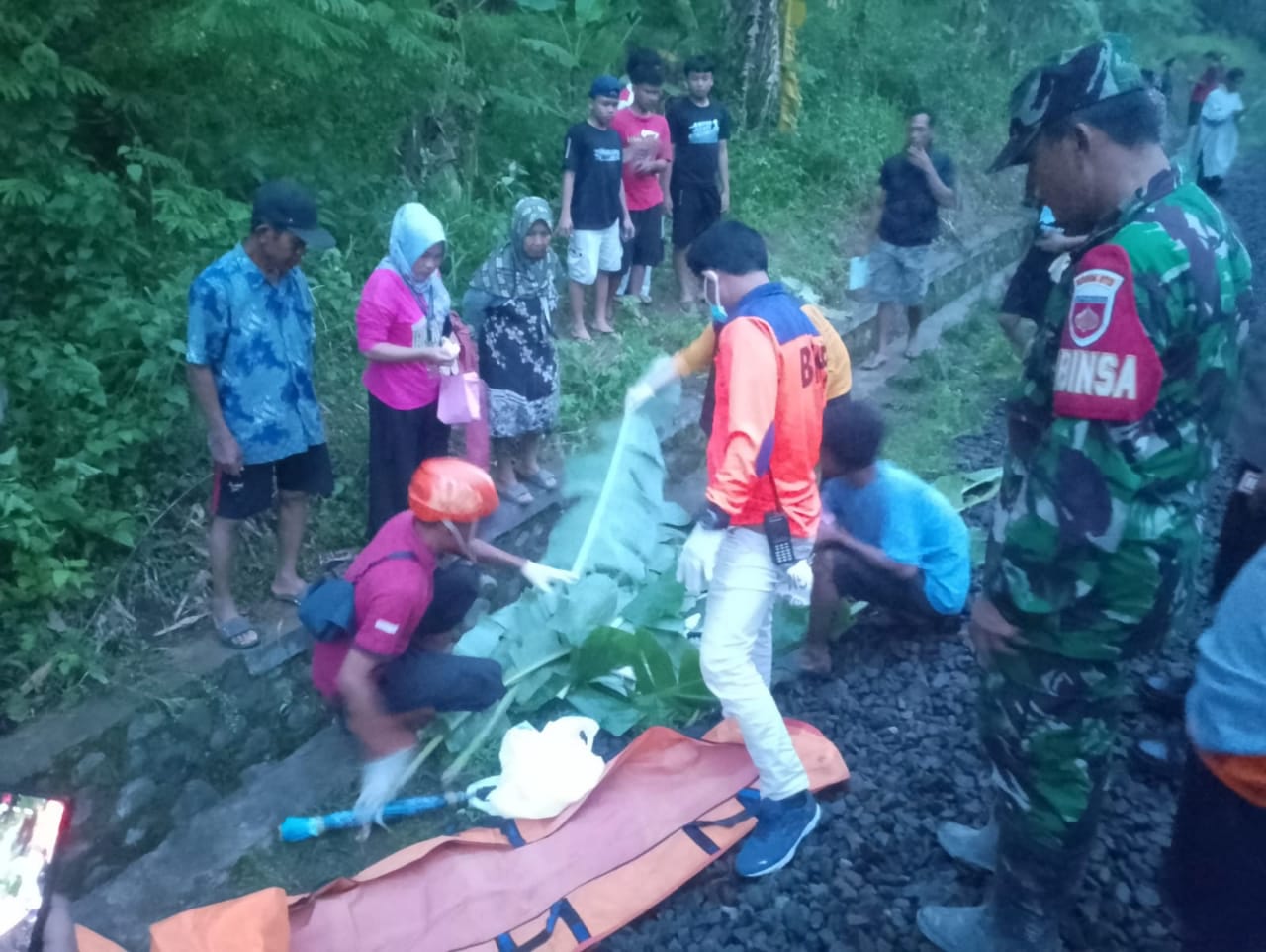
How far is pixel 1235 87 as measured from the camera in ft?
48.4

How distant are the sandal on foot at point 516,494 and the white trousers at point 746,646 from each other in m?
2.35

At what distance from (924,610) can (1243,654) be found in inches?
100

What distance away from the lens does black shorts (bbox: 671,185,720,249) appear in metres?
7.93

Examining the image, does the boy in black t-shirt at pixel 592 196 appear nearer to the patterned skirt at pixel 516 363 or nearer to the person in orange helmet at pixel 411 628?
the patterned skirt at pixel 516 363

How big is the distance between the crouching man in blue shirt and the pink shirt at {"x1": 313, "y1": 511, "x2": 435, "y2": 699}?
1.69 metres

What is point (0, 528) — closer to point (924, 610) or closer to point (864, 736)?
point (864, 736)

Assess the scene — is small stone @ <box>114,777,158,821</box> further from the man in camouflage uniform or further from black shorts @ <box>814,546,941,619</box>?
the man in camouflage uniform

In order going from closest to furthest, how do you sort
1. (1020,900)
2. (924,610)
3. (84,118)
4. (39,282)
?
(1020,900) → (924,610) → (39,282) → (84,118)

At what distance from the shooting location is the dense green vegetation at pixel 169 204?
418 centimetres

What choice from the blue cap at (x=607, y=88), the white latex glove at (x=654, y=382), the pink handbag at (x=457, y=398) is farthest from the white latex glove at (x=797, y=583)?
the blue cap at (x=607, y=88)

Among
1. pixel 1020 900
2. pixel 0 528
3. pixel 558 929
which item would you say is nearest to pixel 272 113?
pixel 0 528

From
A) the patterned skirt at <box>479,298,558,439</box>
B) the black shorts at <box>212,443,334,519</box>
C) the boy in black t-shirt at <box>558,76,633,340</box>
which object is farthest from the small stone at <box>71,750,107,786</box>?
the boy in black t-shirt at <box>558,76,633,340</box>

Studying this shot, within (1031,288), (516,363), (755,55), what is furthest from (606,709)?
(755,55)

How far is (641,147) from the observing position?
7.33 m
